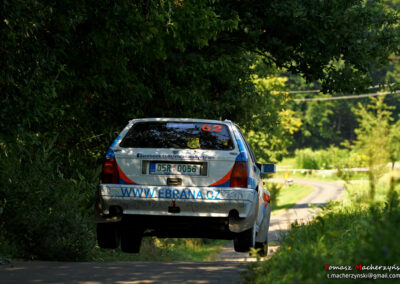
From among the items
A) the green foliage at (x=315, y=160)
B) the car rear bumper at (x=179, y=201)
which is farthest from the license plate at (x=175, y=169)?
the green foliage at (x=315, y=160)

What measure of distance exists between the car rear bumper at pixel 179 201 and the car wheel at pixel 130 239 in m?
0.64

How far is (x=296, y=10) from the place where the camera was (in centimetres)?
1772

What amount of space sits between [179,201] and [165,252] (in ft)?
31.1

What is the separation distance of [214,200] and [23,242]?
129 inches

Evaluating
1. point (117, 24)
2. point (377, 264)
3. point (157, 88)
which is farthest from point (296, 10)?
point (377, 264)

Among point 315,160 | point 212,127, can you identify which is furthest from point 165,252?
point 315,160

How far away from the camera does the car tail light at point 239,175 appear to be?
8930mm

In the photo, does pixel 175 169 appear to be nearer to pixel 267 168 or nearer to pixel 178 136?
pixel 178 136

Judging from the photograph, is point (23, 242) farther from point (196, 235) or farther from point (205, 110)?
point (205, 110)

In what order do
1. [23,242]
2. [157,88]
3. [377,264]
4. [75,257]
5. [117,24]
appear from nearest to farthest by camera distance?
[377,264], [23,242], [75,257], [117,24], [157,88]

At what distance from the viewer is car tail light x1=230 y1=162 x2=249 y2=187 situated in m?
8.93

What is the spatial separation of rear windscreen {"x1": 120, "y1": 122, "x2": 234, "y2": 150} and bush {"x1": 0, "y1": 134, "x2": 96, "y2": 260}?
2034mm

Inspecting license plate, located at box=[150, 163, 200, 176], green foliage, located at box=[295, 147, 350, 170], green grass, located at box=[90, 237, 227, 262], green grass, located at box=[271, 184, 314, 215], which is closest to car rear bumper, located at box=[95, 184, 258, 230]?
license plate, located at box=[150, 163, 200, 176]

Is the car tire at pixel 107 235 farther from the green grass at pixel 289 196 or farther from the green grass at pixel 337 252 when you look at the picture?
the green grass at pixel 289 196
